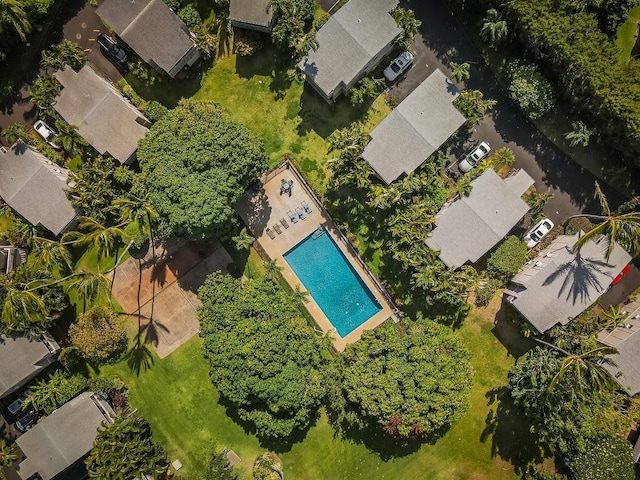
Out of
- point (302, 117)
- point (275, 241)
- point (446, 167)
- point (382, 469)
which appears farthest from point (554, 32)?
point (382, 469)

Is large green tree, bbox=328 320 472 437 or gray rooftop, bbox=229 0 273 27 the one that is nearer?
large green tree, bbox=328 320 472 437

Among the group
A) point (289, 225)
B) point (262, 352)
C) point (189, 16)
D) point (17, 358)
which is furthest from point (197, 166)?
point (17, 358)

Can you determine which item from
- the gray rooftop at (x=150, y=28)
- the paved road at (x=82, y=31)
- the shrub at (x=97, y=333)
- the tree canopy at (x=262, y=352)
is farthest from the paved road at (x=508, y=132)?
the shrub at (x=97, y=333)

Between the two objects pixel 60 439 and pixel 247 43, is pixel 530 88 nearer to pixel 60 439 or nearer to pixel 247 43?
pixel 247 43

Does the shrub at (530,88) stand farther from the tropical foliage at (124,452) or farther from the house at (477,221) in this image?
the tropical foliage at (124,452)

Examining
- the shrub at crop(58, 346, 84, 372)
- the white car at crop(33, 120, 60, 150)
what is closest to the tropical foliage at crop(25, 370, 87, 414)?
the shrub at crop(58, 346, 84, 372)

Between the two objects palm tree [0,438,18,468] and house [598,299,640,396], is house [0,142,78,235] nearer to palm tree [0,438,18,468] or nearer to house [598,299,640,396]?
palm tree [0,438,18,468]
